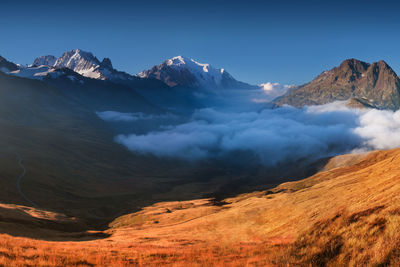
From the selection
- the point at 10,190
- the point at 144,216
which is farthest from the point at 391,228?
the point at 10,190

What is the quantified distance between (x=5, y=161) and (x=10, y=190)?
54.3 m

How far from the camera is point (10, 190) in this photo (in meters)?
144

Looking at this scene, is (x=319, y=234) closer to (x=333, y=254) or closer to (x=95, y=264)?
(x=333, y=254)

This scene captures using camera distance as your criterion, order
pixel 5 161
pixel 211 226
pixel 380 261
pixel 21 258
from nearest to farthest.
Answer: pixel 380 261
pixel 21 258
pixel 211 226
pixel 5 161

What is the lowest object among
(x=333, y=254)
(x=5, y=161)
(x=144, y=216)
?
(x=144, y=216)

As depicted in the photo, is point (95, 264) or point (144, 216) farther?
point (144, 216)

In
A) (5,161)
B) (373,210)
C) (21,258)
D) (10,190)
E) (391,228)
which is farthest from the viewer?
(5,161)

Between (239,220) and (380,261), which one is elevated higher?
(380,261)

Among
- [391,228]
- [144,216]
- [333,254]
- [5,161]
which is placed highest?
[5,161]

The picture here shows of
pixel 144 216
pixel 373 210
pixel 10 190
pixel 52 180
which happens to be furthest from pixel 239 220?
pixel 52 180

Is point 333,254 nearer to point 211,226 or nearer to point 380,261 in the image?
point 380,261

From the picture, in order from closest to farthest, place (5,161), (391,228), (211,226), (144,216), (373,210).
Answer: (391,228) → (373,210) → (211,226) → (144,216) → (5,161)

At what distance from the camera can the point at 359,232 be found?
1728 cm

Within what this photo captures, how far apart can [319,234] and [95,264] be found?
17.2 m
